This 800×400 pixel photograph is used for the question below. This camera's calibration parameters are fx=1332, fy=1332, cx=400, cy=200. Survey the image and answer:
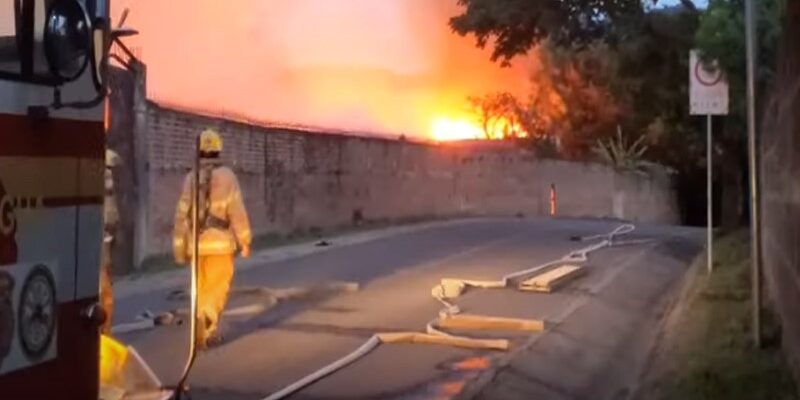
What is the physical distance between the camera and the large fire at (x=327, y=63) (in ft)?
86.9

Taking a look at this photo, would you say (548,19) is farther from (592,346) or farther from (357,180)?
(592,346)

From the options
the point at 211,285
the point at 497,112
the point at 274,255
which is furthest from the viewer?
the point at 497,112

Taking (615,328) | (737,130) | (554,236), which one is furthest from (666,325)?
(554,236)

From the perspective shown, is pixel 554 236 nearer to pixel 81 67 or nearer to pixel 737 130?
pixel 737 130

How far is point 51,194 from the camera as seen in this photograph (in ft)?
14.1

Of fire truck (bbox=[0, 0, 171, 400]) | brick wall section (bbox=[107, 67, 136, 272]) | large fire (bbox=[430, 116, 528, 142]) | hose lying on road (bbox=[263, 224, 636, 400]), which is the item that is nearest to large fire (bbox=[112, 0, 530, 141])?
large fire (bbox=[430, 116, 528, 142])

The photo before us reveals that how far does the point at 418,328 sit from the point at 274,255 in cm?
880

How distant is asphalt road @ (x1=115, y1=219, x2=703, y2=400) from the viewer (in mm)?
9859

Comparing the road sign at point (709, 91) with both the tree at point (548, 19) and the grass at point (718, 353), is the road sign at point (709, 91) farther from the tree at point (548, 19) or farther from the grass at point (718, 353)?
the tree at point (548, 19)

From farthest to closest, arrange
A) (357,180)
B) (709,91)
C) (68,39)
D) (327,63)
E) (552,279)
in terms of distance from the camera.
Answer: (327,63) < (357,180) < (552,279) < (709,91) < (68,39)

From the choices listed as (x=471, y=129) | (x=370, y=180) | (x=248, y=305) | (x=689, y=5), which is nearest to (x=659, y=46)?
(x=689, y=5)

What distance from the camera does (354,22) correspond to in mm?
40406

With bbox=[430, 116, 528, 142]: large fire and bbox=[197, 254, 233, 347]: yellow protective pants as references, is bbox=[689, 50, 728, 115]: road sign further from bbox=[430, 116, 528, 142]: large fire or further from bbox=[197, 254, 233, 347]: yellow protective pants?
bbox=[430, 116, 528, 142]: large fire

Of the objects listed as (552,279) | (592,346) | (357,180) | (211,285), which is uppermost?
(357,180)
